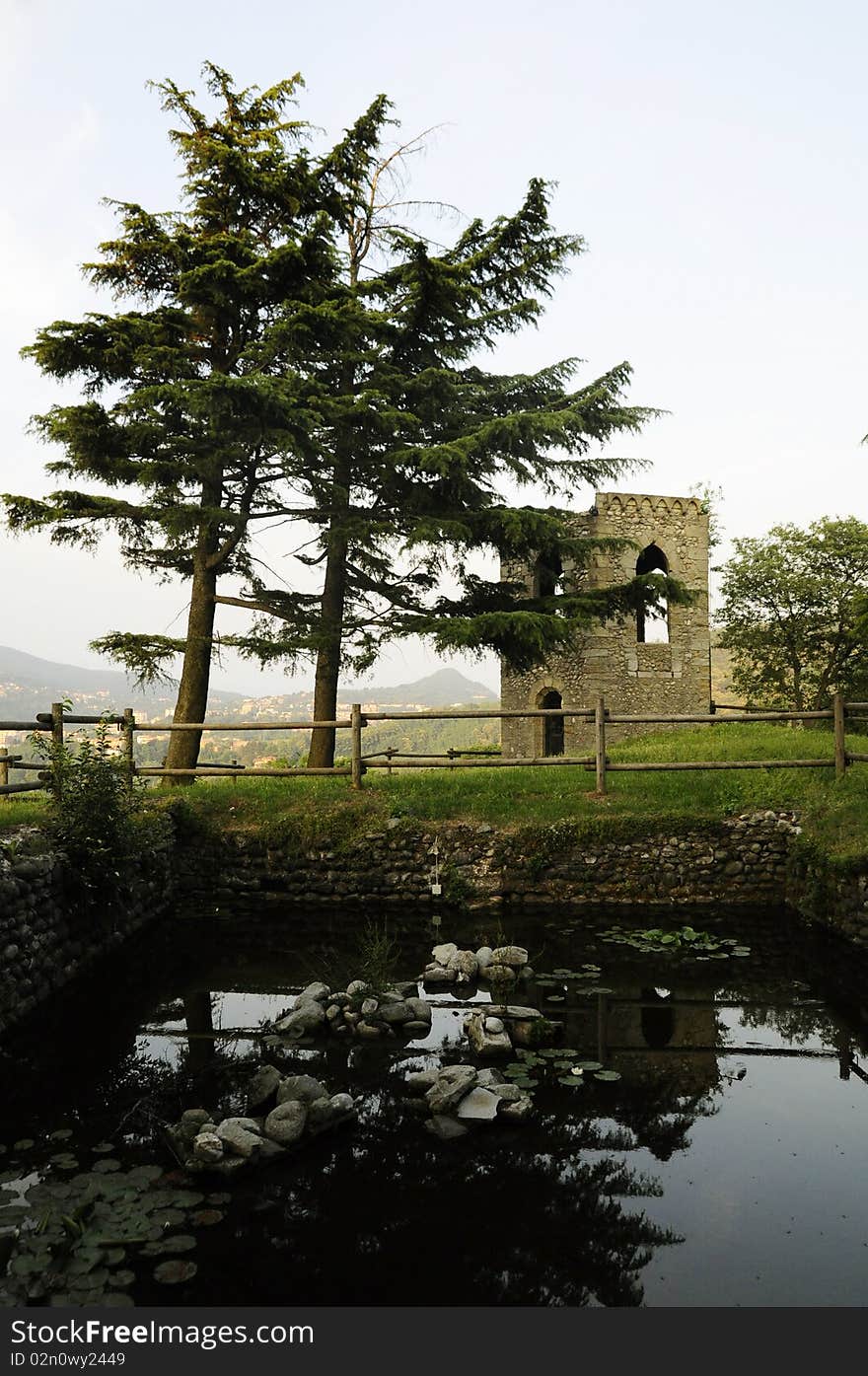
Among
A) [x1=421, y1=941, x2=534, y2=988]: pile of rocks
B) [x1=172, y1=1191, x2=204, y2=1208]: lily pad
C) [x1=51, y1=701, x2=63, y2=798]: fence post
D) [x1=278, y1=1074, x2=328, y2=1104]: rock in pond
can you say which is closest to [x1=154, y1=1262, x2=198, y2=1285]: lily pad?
[x1=172, y1=1191, x2=204, y2=1208]: lily pad

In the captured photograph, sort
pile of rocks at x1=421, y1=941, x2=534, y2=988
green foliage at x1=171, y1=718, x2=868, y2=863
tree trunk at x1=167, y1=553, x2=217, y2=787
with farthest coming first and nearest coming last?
1. tree trunk at x1=167, y1=553, x2=217, y2=787
2. green foliage at x1=171, y1=718, x2=868, y2=863
3. pile of rocks at x1=421, y1=941, x2=534, y2=988

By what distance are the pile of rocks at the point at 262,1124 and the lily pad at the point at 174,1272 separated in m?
0.72

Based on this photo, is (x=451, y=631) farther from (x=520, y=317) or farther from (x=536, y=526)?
(x=520, y=317)

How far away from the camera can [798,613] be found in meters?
26.2

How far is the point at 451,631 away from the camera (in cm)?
1405

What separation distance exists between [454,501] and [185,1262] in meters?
13.4

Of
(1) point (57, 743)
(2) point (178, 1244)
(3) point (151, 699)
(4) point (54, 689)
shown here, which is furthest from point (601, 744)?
(4) point (54, 689)

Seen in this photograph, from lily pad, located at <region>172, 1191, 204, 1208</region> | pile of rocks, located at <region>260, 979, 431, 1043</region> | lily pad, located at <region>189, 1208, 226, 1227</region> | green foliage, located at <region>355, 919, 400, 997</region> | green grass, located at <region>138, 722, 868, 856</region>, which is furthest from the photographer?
green grass, located at <region>138, 722, 868, 856</region>

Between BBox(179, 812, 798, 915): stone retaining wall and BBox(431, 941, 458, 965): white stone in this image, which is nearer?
BBox(431, 941, 458, 965): white stone

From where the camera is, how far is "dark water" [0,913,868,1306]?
333cm

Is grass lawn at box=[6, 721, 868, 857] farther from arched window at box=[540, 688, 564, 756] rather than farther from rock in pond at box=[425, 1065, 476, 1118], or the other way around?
arched window at box=[540, 688, 564, 756]

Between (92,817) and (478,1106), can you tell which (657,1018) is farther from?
(92,817)

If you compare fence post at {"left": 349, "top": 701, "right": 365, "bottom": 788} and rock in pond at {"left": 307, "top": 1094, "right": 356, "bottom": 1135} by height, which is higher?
fence post at {"left": 349, "top": 701, "right": 365, "bottom": 788}

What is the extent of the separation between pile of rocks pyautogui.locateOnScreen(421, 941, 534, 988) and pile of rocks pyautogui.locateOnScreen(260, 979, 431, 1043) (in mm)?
846
